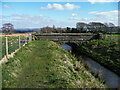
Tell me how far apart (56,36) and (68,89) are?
25.2 meters

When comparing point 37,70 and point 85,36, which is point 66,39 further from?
point 37,70

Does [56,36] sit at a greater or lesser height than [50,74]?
greater

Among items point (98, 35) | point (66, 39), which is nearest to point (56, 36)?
point (66, 39)

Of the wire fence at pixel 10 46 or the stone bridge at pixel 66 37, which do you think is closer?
the wire fence at pixel 10 46

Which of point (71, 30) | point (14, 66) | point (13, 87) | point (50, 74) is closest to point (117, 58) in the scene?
point (50, 74)

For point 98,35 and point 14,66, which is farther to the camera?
point 98,35

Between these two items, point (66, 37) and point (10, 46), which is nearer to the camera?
point (10, 46)

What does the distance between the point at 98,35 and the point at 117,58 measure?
15.2m

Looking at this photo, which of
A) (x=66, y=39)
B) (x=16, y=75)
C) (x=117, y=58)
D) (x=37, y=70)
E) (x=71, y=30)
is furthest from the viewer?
(x=71, y=30)

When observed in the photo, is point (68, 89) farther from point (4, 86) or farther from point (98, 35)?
point (98, 35)

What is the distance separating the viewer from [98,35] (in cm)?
3200

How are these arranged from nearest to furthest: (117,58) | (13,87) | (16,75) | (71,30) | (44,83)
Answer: (13,87) < (44,83) < (16,75) < (117,58) < (71,30)

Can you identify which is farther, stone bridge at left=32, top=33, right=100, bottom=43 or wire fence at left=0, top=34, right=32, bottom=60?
stone bridge at left=32, top=33, right=100, bottom=43

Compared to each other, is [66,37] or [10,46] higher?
[66,37]
